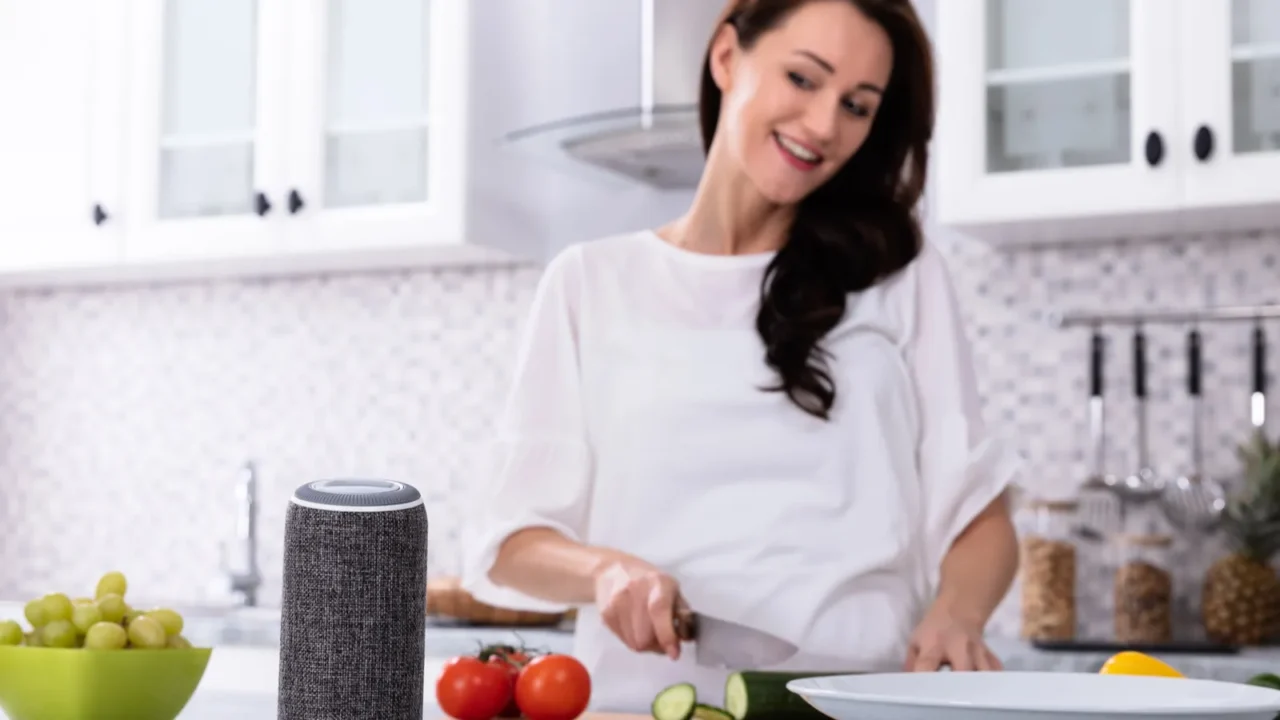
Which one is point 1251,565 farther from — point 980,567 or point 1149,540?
point 980,567

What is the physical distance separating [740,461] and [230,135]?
1798 millimetres

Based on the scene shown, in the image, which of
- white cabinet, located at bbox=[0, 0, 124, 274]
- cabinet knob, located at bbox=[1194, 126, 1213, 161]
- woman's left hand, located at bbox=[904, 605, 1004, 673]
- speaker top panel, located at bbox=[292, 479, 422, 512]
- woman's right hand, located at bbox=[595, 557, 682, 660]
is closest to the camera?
speaker top panel, located at bbox=[292, 479, 422, 512]

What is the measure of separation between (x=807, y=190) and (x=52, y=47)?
2159 mm

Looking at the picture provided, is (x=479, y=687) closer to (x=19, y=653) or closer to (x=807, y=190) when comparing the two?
(x=19, y=653)

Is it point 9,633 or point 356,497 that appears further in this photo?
point 9,633

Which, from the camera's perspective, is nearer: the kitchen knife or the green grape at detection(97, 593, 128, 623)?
the green grape at detection(97, 593, 128, 623)

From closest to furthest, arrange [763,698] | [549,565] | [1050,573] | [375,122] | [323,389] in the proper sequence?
[763,698] < [549,565] < [1050,573] < [375,122] < [323,389]

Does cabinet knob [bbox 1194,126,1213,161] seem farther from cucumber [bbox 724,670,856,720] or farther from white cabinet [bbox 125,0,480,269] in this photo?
cucumber [bbox 724,670,856,720]

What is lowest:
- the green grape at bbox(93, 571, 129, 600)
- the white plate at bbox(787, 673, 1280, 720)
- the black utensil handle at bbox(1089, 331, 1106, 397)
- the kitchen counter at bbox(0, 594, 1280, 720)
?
the kitchen counter at bbox(0, 594, 1280, 720)

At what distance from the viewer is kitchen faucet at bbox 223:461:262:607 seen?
3363 millimetres

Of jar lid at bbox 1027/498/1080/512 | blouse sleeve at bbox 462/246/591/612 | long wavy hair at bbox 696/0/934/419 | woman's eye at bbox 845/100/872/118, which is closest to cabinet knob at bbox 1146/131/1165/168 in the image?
jar lid at bbox 1027/498/1080/512

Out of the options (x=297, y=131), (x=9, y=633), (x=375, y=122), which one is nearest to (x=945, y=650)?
(x=9, y=633)

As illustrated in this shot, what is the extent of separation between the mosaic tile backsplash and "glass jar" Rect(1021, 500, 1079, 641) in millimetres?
100

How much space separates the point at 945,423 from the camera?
1.84 meters
